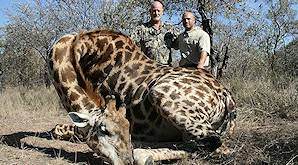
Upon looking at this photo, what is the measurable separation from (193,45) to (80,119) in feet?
10.3

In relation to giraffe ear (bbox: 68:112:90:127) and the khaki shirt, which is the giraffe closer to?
giraffe ear (bbox: 68:112:90:127)

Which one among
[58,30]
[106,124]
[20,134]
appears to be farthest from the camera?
[58,30]

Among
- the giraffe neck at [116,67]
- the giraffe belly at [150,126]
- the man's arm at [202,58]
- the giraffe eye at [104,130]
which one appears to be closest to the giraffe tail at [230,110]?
the giraffe belly at [150,126]

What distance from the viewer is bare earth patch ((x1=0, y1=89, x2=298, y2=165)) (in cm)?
542

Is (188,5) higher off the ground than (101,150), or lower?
higher

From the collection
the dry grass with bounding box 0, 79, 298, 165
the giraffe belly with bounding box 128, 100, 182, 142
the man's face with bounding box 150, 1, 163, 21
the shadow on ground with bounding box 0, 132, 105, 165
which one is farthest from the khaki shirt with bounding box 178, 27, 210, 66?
the shadow on ground with bounding box 0, 132, 105, 165

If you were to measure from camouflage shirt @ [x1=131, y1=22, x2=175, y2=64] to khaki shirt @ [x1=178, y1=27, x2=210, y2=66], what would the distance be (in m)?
0.28

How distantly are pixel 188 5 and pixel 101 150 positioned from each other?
45.4ft

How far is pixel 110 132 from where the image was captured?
195 inches

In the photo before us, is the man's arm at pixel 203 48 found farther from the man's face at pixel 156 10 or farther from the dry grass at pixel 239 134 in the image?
the dry grass at pixel 239 134

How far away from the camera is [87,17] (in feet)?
85.8

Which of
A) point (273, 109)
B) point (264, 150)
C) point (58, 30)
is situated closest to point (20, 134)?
point (264, 150)

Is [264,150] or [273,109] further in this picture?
[273,109]

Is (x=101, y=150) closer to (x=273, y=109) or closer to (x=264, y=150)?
(x=264, y=150)
